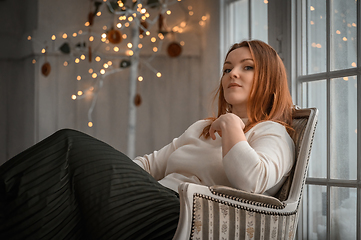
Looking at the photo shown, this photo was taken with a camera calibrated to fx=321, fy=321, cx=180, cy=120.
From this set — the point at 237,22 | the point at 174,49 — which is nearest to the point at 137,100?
the point at 174,49

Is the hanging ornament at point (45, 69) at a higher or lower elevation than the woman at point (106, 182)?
higher

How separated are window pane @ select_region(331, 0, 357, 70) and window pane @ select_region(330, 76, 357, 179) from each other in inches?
3.8

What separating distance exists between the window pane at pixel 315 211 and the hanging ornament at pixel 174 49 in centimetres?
173

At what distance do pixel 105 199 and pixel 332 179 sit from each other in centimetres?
135

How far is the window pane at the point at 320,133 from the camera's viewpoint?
1.79 meters

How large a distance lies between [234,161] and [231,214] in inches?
6.0

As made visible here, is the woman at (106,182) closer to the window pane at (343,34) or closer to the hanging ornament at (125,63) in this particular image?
the window pane at (343,34)

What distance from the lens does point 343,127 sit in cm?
168

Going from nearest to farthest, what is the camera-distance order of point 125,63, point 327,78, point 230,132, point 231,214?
1. point 231,214
2. point 230,132
3. point 327,78
4. point 125,63

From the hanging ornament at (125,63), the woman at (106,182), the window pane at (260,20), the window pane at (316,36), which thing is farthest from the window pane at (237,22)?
the woman at (106,182)

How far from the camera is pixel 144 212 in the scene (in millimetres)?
844

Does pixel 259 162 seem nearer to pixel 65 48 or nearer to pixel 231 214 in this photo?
pixel 231 214

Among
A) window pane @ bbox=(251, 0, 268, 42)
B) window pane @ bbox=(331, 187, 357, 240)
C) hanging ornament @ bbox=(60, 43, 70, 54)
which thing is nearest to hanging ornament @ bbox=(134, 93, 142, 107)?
hanging ornament @ bbox=(60, 43, 70, 54)

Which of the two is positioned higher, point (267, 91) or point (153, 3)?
point (153, 3)
